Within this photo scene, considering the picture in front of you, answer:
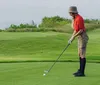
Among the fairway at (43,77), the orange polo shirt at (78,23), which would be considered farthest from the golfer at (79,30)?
the fairway at (43,77)

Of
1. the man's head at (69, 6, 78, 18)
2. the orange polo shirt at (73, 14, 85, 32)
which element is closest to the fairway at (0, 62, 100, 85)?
the orange polo shirt at (73, 14, 85, 32)

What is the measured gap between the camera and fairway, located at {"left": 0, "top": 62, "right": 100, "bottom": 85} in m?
9.03

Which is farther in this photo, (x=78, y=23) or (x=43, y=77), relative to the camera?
(x=78, y=23)

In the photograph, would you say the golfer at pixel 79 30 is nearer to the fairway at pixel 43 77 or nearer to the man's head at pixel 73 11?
the man's head at pixel 73 11

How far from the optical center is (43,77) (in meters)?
9.88

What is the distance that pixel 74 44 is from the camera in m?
24.9

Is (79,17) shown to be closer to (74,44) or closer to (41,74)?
(41,74)

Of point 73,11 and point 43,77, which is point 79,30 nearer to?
point 73,11

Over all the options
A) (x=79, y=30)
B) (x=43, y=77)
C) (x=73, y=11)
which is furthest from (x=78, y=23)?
(x=43, y=77)

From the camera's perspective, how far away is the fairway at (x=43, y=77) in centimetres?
903

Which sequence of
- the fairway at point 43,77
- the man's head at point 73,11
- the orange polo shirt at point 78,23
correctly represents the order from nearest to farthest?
the fairway at point 43,77, the orange polo shirt at point 78,23, the man's head at point 73,11

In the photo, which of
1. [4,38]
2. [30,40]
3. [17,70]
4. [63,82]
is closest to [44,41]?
[30,40]

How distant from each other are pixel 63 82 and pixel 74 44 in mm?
15931

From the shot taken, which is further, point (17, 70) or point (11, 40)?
point (11, 40)
